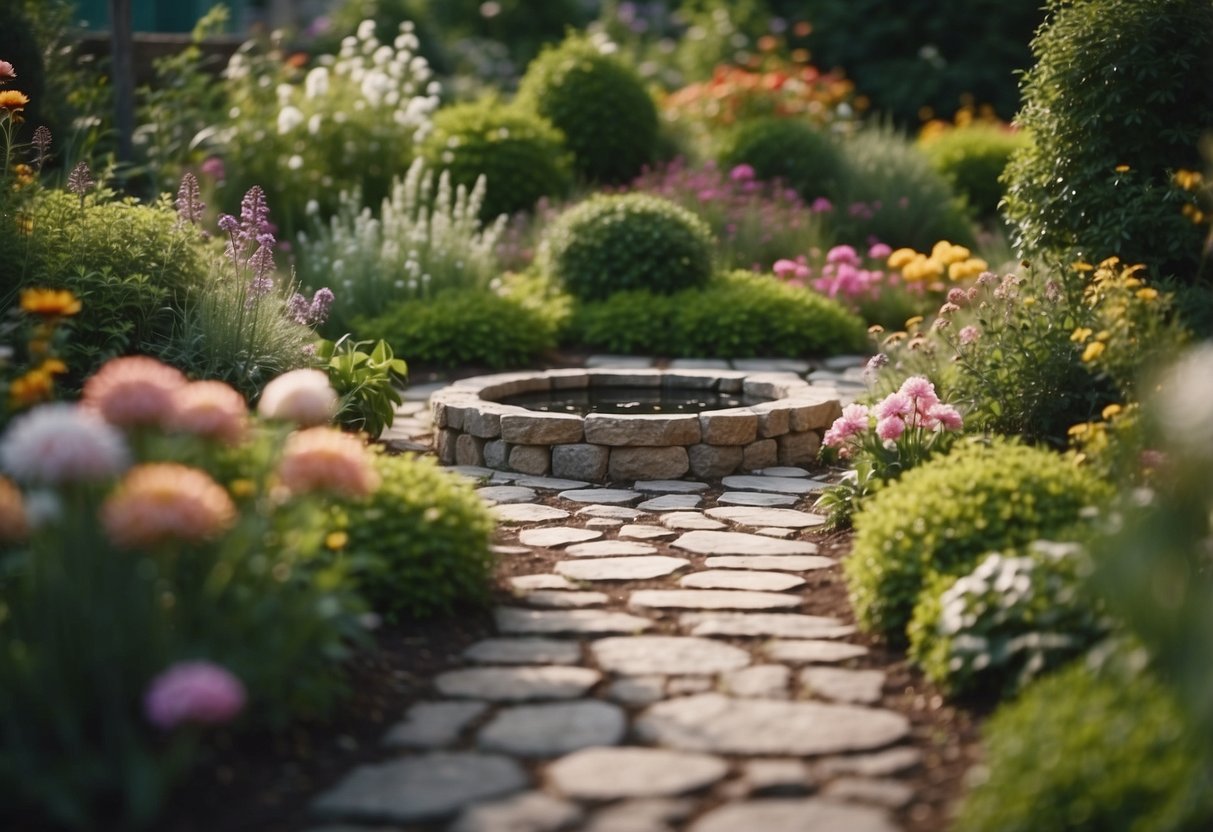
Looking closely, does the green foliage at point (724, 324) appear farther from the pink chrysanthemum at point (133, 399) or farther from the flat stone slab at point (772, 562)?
the pink chrysanthemum at point (133, 399)

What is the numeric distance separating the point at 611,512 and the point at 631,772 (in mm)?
2447

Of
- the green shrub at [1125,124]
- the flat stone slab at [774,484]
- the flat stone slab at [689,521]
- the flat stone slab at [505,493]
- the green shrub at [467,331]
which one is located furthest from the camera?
the green shrub at [467,331]

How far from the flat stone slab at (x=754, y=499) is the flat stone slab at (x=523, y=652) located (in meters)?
1.82

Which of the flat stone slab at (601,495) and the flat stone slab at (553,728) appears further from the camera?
the flat stone slab at (601,495)

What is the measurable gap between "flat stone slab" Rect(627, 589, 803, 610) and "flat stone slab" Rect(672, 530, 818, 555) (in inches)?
18.9

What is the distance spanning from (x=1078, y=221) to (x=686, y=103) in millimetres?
8354

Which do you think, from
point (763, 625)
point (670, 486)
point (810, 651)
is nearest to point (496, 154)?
point (670, 486)

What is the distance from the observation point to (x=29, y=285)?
5785 millimetres

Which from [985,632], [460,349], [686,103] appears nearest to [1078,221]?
[985,632]

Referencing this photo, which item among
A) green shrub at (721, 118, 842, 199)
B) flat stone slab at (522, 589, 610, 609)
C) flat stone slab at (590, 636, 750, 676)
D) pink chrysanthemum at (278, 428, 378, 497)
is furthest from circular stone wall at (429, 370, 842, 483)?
green shrub at (721, 118, 842, 199)

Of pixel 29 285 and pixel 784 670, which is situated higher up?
pixel 29 285

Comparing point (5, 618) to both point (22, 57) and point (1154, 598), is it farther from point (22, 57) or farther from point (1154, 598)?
point (22, 57)

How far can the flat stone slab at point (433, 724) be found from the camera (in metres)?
3.47

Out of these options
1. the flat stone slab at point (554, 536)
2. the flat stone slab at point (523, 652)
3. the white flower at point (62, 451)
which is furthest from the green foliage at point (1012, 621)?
the white flower at point (62, 451)
